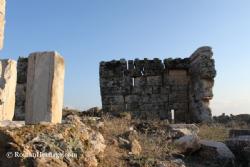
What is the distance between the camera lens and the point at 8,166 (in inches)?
172

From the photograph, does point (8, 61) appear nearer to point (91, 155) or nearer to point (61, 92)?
point (61, 92)

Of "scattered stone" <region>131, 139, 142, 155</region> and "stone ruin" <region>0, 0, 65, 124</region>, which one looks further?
"scattered stone" <region>131, 139, 142, 155</region>

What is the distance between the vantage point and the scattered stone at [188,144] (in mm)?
7008

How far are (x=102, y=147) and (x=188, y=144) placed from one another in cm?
214

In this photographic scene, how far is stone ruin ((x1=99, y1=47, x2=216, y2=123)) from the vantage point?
1530 cm

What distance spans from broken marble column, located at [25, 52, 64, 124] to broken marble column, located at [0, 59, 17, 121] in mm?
278

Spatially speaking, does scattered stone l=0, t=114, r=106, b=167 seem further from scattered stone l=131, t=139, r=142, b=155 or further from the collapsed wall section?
the collapsed wall section

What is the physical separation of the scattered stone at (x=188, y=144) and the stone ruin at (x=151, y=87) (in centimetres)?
784

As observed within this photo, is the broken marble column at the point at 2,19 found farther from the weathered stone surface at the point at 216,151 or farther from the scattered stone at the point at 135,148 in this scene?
the weathered stone surface at the point at 216,151

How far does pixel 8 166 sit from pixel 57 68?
2.08 m

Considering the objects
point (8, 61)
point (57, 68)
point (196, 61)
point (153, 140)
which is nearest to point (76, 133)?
point (57, 68)

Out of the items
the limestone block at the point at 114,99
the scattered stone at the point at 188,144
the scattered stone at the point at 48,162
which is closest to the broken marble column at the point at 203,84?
the limestone block at the point at 114,99

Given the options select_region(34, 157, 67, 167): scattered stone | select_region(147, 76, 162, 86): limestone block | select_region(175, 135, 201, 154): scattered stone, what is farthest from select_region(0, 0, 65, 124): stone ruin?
select_region(147, 76, 162, 86): limestone block

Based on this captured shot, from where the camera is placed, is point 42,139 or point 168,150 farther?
point 168,150
